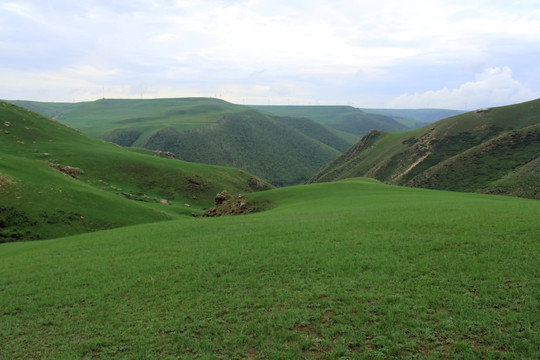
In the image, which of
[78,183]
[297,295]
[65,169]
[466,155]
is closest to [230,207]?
[78,183]

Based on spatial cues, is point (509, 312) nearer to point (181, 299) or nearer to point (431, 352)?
point (431, 352)

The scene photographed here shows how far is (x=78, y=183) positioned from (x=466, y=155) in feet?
Result: 293

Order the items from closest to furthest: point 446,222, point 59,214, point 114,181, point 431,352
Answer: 1. point 431,352
2. point 446,222
3. point 59,214
4. point 114,181

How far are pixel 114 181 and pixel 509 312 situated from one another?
6772cm

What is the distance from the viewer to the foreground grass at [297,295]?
9117 mm

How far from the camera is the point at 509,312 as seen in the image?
9.62m

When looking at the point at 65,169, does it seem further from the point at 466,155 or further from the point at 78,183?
the point at 466,155

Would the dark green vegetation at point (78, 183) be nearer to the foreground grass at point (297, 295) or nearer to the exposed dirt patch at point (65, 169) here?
the exposed dirt patch at point (65, 169)

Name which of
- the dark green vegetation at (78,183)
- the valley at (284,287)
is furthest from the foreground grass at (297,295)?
the dark green vegetation at (78,183)

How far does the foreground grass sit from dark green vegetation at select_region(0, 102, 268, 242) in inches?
562

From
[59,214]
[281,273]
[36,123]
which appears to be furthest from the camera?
[36,123]

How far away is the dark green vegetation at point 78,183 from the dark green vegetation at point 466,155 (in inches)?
1838

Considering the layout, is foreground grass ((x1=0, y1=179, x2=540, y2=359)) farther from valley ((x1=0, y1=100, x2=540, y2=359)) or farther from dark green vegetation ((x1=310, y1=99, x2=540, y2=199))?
dark green vegetation ((x1=310, y1=99, x2=540, y2=199))

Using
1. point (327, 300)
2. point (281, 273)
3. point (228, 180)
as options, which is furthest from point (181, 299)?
point (228, 180)
